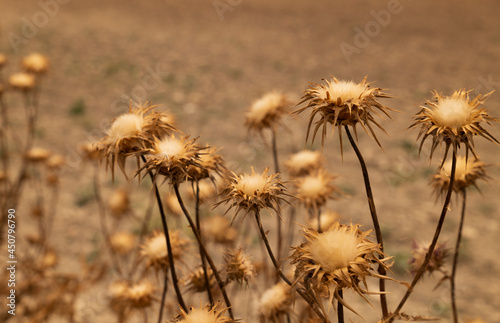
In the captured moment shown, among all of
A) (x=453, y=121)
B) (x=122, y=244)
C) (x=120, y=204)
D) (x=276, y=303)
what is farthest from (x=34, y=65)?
(x=453, y=121)

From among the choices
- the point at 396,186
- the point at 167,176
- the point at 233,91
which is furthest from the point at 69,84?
the point at 167,176

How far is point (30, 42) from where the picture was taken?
6348 mm

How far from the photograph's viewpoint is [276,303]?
1023mm

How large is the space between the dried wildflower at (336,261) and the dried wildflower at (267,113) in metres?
0.68

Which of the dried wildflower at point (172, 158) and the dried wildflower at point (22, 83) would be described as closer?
the dried wildflower at point (172, 158)

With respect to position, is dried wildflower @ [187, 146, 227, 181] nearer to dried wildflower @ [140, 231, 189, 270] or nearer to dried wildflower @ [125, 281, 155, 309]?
dried wildflower @ [140, 231, 189, 270]

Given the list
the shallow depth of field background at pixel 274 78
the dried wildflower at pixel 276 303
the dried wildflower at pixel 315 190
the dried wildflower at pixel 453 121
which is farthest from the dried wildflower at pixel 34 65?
the dried wildflower at pixel 453 121

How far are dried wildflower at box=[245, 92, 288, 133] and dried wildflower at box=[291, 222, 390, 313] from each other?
68 centimetres

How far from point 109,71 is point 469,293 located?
16.2 ft

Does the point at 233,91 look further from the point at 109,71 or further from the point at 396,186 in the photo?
the point at 396,186

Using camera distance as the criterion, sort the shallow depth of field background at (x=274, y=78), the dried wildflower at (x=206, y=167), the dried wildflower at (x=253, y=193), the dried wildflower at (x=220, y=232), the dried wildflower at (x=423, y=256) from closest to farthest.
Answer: the dried wildflower at (x=253, y=193), the dried wildflower at (x=206, y=167), the dried wildflower at (x=423, y=256), the dried wildflower at (x=220, y=232), the shallow depth of field background at (x=274, y=78)

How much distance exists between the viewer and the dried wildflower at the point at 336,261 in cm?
65

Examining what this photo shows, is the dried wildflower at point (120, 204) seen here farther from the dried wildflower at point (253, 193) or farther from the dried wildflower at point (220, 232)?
the dried wildflower at point (253, 193)

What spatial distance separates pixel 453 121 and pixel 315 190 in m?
0.56
